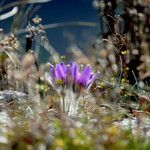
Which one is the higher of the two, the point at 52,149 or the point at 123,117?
the point at 52,149

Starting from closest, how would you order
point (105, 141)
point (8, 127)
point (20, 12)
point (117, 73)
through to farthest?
point (105, 141)
point (20, 12)
point (8, 127)
point (117, 73)

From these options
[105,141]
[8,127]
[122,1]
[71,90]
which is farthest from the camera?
[122,1]

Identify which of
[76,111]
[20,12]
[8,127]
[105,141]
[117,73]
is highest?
[20,12]

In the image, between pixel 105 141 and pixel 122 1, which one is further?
pixel 122 1

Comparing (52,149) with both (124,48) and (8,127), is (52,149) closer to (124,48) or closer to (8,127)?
(8,127)

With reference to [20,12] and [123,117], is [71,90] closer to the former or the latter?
[123,117]

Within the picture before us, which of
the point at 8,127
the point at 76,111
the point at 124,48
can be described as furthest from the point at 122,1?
the point at 8,127
